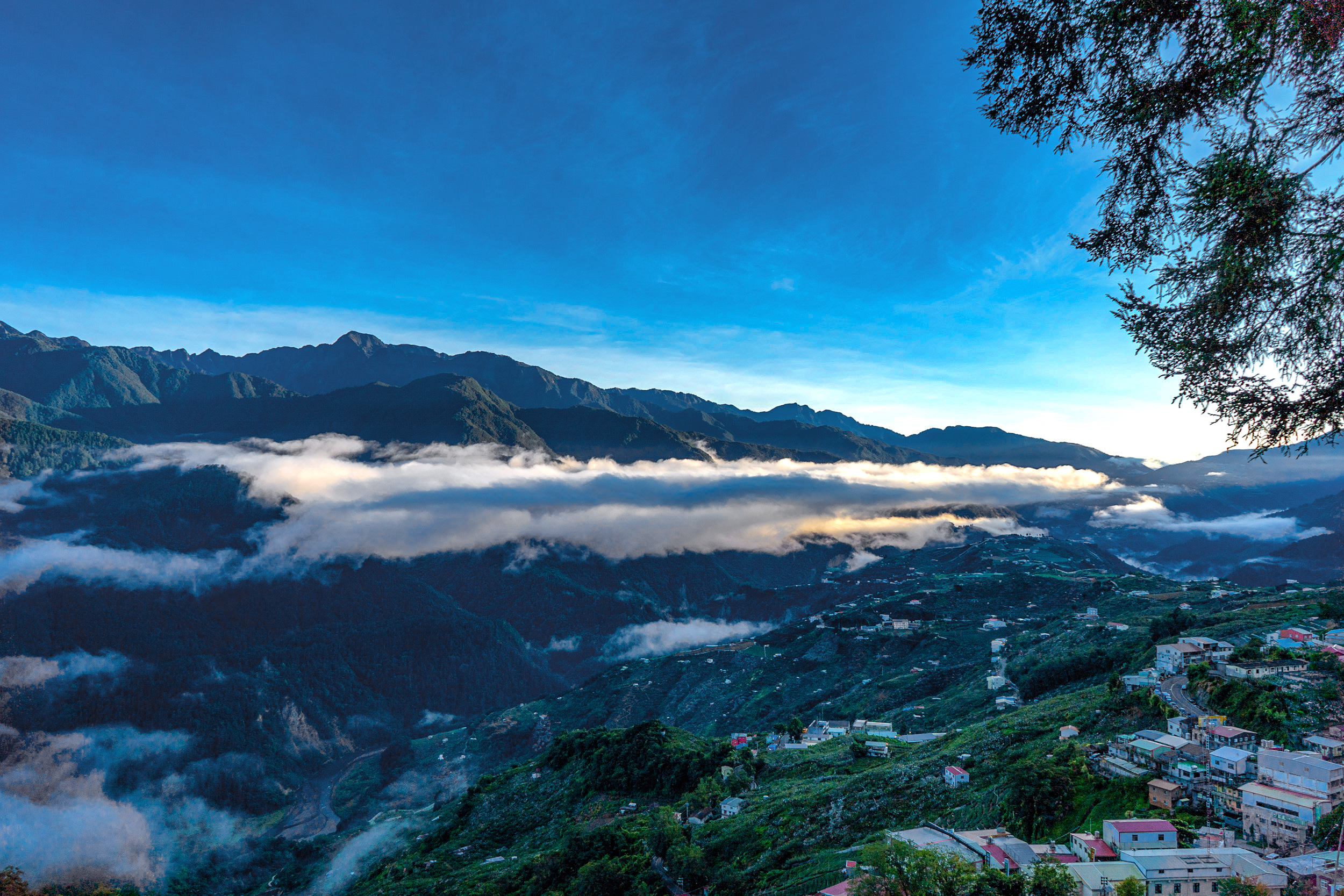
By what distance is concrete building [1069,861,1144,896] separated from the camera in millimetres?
22078

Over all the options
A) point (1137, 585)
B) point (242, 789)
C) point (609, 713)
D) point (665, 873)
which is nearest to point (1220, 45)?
point (665, 873)

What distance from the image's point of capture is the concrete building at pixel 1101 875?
22.1m

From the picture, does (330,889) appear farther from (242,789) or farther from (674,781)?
(242,789)

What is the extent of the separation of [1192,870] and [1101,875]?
4.37 m

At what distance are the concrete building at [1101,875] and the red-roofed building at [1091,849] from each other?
1482 mm

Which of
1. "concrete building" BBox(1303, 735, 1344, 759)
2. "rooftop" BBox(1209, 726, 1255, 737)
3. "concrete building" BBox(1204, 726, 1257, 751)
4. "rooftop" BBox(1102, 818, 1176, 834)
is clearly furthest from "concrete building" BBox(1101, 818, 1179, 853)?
"concrete building" BBox(1303, 735, 1344, 759)

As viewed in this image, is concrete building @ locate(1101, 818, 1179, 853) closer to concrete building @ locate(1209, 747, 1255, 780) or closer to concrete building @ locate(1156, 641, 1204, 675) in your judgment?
concrete building @ locate(1209, 747, 1255, 780)

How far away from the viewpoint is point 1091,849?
2641 cm

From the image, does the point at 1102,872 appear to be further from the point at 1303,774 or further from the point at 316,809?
the point at 316,809

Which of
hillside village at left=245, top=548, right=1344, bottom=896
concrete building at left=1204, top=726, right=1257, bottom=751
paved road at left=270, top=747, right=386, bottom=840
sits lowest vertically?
paved road at left=270, top=747, right=386, bottom=840

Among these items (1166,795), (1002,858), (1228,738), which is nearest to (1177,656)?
(1228,738)

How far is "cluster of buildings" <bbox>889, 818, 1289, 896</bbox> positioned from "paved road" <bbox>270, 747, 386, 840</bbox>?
143m

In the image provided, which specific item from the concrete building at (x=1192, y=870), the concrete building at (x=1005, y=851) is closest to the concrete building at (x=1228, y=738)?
the concrete building at (x=1192, y=870)

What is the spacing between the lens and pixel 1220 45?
7.65 metres
